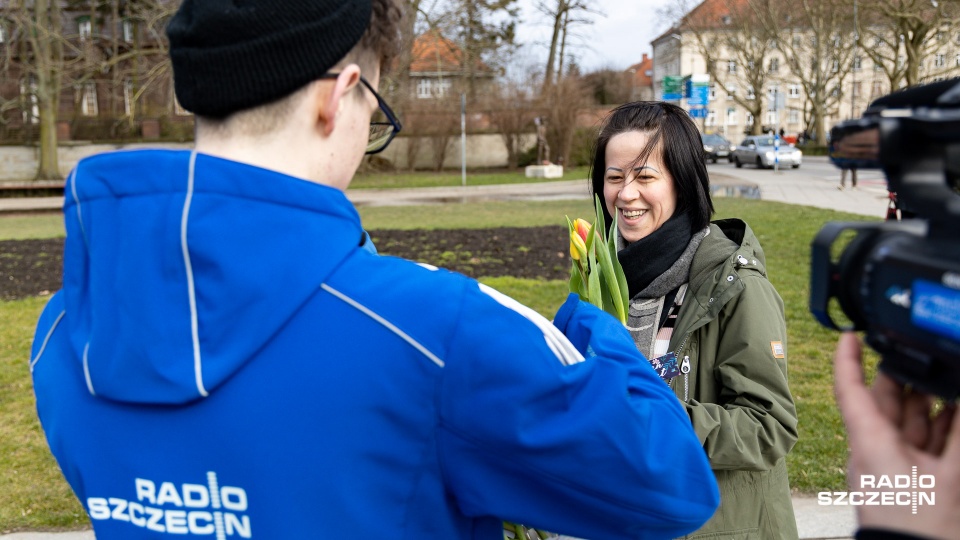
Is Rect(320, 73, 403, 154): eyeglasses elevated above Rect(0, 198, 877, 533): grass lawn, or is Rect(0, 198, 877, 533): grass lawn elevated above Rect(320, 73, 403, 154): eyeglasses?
Rect(320, 73, 403, 154): eyeglasses

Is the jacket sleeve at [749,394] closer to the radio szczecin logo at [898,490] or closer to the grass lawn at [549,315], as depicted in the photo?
the radio szczecin logo at [898,490]

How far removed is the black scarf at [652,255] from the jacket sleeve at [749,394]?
0.80 feet

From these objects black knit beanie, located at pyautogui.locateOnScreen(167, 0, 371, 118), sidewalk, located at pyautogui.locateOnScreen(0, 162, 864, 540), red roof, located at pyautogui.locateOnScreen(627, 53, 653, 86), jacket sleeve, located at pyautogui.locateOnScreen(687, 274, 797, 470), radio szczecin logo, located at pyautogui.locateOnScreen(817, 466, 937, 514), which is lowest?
sidewalk, located at pyautogui.locateOnScreen(0, 162, 864, 540)

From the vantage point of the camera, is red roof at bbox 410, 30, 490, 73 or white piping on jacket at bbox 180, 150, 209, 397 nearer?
white piping on jacket at bbox 180, 150, 209, 397

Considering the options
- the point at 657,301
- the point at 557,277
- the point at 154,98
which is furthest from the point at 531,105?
the point at 657,301

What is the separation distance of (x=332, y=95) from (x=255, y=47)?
5.2 inches

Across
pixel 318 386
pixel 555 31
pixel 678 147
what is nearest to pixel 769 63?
pixel 555 31

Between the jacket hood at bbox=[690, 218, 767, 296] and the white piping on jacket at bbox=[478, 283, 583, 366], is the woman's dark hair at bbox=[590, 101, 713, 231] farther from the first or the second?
the white piping on jacket at bbox=[478, 283, 583, 366]

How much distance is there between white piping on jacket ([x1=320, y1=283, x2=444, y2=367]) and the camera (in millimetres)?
1099

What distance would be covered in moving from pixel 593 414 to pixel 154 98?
135ft

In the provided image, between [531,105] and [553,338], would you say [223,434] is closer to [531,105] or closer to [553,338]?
[553,338]

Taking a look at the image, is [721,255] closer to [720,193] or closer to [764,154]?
[720,193]

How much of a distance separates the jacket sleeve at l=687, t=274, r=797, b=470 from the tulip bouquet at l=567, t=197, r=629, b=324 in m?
0.34

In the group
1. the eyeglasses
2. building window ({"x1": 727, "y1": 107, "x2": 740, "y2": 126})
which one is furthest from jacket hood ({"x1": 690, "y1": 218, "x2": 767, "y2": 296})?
building window ({"x1": 727, "y1": 107, "x2": 740, "y2": 126})
